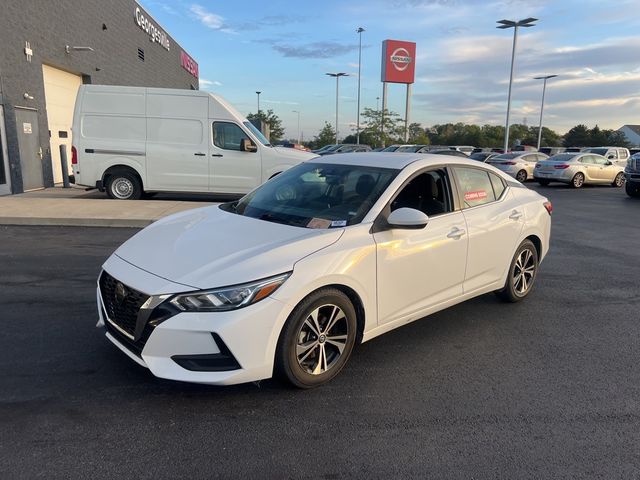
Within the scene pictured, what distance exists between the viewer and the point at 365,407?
3.12 m

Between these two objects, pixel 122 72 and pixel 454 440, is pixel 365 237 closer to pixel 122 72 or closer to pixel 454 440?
pixel 454 440

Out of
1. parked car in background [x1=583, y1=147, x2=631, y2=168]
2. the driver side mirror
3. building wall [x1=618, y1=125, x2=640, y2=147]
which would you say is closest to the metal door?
the driver side mirror

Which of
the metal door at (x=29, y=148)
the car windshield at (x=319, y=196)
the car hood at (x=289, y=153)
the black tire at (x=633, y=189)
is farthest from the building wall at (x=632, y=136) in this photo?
the car windshield at (x=319, y=196)

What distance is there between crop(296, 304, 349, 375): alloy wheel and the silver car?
66.1ft

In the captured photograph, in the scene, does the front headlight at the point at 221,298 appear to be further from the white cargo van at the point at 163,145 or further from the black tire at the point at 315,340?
the white cargo van at the point at 163,145

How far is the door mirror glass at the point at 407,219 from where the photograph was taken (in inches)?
137

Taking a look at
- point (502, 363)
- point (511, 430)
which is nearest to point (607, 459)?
point (511, 430)

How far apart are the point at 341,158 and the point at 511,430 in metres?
2.69

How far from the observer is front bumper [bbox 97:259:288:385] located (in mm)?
2805

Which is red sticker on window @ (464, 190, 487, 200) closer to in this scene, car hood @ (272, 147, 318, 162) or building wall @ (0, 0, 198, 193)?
car hood @ (272, 147, 318, 162)

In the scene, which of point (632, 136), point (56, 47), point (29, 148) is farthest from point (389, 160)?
point (632, 136)

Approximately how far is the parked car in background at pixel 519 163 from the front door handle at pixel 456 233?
2006 centimetres

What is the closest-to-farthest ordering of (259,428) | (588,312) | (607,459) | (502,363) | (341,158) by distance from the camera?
(607,459) < (259,428) < (502,363) < (341,158) < (588,312)

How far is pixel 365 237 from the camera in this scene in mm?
3455
